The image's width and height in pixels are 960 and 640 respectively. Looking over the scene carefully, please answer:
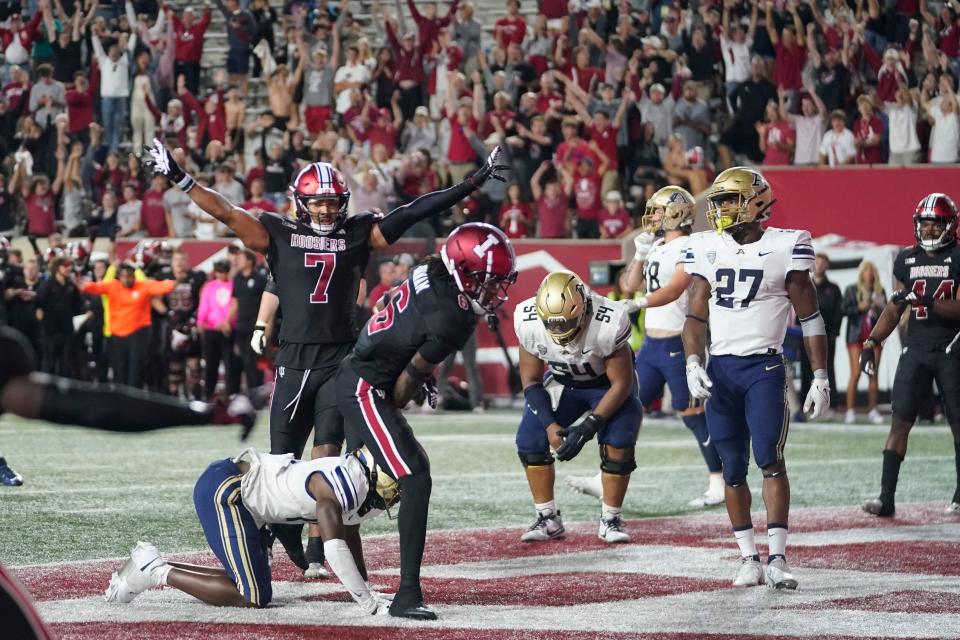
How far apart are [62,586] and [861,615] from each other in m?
3.33

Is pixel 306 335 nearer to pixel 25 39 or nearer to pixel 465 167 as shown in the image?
pixel 465 167

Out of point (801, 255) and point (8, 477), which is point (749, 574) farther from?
point (8, 477)

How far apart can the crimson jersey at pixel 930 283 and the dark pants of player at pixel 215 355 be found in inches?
368

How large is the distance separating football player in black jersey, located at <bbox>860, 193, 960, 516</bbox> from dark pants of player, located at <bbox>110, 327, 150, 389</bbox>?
991 centimetres

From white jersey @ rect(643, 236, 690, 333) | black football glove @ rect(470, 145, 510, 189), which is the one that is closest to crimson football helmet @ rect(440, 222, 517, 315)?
black football glove @ rect(470, 145, 510, 189)

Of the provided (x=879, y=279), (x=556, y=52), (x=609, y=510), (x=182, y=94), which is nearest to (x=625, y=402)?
(x=609, y=510)

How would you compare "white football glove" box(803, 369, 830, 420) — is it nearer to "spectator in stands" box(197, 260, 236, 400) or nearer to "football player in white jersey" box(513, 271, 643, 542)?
"football player in white jersey" box(513, 271, 643, 542)

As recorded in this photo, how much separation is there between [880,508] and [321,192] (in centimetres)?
417

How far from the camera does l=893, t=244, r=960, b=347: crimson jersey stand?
9.30 meters

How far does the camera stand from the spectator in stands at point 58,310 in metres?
17.8

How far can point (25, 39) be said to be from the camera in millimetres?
22453

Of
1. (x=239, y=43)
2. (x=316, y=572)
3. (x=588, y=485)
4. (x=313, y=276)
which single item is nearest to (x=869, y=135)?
(x=588, y=485)

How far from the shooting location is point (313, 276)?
7.13m

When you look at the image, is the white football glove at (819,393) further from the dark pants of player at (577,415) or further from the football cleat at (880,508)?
the football cleat at (880,508)
